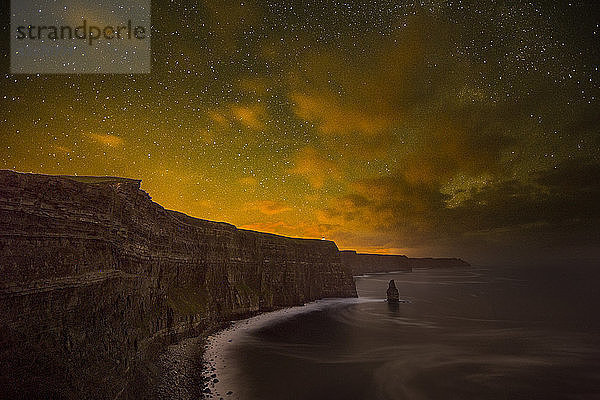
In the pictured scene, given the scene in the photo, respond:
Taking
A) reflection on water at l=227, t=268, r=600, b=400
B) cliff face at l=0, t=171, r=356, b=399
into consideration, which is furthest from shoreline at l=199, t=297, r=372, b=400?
cliff face at l=0, t=171, r=356, b=399

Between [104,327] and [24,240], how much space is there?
6.44 m

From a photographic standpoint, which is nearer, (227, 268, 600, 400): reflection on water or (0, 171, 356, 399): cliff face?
(0, 171, 356, 399): cliff face

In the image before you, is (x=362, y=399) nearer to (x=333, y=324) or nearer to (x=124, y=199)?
(x=124, y=199)

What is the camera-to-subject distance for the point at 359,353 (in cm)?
3644

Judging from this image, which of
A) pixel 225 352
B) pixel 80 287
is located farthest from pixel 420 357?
pixel 80 287

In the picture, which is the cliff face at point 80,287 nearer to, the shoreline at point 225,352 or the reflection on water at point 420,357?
the shoreline at point 225,352

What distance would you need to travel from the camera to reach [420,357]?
3547cm

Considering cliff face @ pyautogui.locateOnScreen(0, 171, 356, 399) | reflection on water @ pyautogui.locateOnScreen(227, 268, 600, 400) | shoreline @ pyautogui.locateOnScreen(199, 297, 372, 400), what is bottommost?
reflection on water @ pyautogui.locateOnScreen(227, 268, 600, 400)

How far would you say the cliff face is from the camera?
46.3ft

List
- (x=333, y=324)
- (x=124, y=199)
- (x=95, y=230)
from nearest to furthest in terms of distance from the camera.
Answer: (x=95, y=230)
(x=124, y=199)
(x=333, y=324)

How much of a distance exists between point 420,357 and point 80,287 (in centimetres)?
3222

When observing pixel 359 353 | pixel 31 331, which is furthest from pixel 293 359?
pixel 31 331

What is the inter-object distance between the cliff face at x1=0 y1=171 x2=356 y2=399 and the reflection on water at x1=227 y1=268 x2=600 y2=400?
863 centimetres

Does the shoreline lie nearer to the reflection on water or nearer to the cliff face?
the reflection on water
